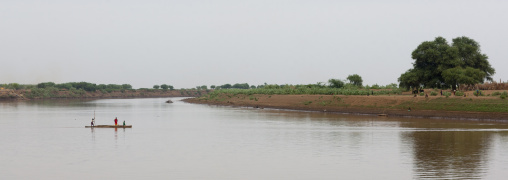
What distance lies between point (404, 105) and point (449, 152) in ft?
155

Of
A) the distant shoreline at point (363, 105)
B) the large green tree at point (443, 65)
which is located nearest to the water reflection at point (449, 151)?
the distant shoreline at point (363, 105)

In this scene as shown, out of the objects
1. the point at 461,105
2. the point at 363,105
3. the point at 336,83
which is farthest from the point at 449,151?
the point at 336,83

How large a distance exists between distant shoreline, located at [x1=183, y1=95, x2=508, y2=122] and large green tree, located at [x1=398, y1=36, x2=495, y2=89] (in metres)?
11.7

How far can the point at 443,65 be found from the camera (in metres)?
98.5

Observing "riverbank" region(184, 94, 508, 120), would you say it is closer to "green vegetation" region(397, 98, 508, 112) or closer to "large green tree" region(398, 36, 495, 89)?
"green vegetation" region(397, 98, 508, 112)

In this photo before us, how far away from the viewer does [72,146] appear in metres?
40.0

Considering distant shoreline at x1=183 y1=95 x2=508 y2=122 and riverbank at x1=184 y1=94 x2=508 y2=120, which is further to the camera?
distant shoreline at x1=183 y1=95 x2=508 y2=122

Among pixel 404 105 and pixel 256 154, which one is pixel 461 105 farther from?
pixel 256 154

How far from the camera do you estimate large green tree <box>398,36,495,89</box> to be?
95.0 metres

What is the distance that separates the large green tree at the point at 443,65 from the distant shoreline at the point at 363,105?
1166 cm

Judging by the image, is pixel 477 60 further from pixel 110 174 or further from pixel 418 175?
pixel 110 174

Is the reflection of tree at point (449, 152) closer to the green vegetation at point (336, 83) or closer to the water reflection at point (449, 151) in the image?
the water reflection at point (449, 151)

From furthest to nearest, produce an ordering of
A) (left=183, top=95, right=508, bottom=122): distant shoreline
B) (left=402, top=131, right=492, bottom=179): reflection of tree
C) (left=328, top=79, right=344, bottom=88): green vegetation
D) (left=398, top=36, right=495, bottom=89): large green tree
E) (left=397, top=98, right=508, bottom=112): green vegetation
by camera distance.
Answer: (left=328, top=79, right=344, bottom=88): green vegetation
(left=398, top=36, right=495, bottom=89): large green tree
(left=183, top=95, right=508, bottom=122): distant shoreline
(left=397, top=98, right=508, bottom=112): green vegetation
(left=402, top=131, right=492, bottom=179): reflection of tree

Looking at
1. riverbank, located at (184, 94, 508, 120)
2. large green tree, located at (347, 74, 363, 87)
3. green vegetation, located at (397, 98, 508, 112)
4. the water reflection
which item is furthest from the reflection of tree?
large green tree, located at (347, 74, 363, 87)
